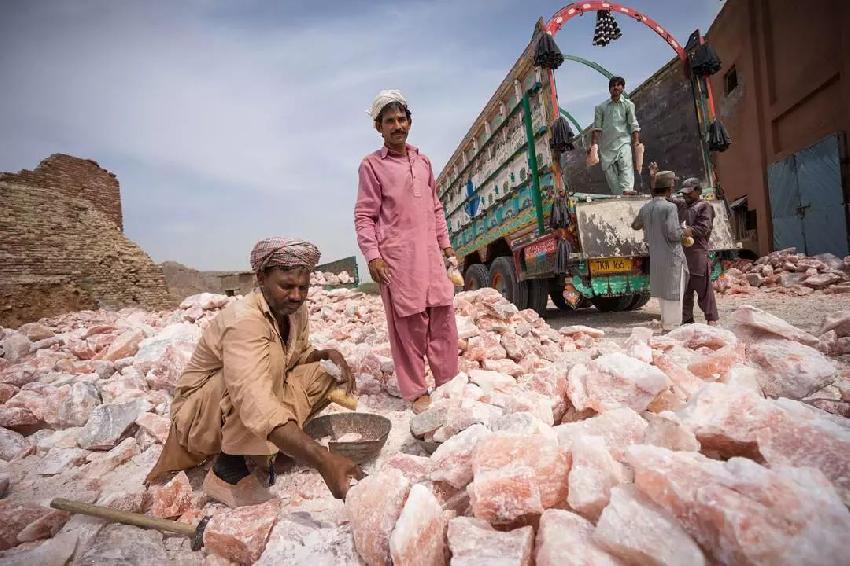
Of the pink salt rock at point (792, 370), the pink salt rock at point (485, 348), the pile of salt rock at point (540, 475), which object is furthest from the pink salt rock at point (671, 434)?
the pink salt rock at point (485, 348)

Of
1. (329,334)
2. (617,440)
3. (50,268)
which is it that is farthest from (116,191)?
(617,440)

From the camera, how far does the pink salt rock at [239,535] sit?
1251 millimetres

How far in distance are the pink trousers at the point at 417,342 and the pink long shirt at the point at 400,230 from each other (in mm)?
89

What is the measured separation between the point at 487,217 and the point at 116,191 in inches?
615

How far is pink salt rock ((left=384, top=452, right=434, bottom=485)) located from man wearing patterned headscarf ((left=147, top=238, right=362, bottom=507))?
0.19 m

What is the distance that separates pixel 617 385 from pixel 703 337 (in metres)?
1.15

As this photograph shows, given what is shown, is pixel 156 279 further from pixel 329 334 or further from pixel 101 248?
pixel 329 334

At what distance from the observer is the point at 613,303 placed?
6.24 m

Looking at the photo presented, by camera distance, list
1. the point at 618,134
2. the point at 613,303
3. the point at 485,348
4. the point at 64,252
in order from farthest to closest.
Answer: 1. the point at 64,252
2. the point at 613,303
3. the point at 618,134
4. the point at 485,348

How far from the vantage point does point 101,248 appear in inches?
483

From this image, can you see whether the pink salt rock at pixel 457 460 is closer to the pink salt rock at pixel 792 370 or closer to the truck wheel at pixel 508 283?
the pink salt rock at pixel 792 370

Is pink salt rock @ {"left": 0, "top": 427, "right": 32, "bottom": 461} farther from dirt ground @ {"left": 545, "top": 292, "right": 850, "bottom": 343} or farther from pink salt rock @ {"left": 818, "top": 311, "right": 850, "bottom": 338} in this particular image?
pink salt rock @ {"left": 818, "top": 311, "right": 850, "bottom": 338}

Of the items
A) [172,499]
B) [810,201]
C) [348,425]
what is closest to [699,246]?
[348,425]

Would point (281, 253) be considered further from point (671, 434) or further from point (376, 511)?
point (671, 434)
